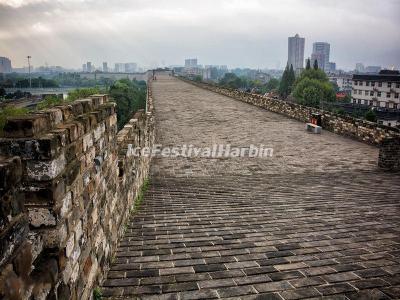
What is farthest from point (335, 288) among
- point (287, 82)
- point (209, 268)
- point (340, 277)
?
point (287, 82)

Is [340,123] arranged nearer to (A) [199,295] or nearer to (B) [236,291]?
(B) [236,291]

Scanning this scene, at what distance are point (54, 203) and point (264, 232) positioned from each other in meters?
3.52

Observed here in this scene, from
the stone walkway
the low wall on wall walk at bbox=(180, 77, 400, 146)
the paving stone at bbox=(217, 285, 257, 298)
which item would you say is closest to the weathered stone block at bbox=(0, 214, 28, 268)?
the stone walkway

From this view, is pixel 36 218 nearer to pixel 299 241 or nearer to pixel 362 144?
pixel 299 241

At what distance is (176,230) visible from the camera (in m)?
5.11

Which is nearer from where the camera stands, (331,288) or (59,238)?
(59,238)

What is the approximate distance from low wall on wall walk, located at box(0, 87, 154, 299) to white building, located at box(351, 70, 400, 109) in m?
75.6

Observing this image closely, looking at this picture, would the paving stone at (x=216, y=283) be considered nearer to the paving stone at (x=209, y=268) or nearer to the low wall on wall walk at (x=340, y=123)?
the paving stone at (x=209, y=268)

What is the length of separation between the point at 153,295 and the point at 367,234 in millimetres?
3312

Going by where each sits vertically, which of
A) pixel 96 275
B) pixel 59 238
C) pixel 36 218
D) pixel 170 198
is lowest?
pixel 170 198

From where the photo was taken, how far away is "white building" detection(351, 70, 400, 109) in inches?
2687

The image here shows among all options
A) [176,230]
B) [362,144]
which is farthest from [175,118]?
[176,230]

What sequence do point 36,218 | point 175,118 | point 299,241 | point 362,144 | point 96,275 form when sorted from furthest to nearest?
point 175,118
point 362,144
point 299,241
point 96,275
point 36,218

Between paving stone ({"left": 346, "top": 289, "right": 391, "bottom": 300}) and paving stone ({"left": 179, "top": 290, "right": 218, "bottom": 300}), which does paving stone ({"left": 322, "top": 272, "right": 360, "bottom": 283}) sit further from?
paving stone ({"left": 179, "top": 290, "right": 218, "bottom": 300})
